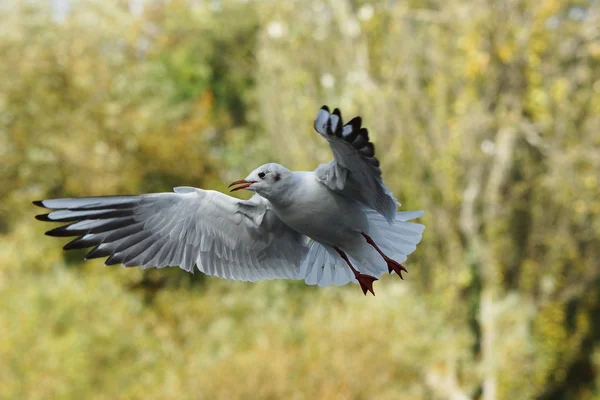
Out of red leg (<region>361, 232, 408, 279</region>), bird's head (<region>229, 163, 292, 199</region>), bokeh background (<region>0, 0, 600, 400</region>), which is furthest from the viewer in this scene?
bokeh background (<region>0, 0, 600, 400</region>)

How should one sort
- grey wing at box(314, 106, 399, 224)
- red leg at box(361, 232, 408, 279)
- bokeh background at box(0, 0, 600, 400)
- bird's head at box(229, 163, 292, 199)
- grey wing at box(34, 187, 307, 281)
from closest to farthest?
grey wing at box(314, 106, 399, 224), bird's head at box(229, 163, 292, 199), red leg at box(361, 232, 408, 279), grey wing at box(34, 187, 307, 281), bokeh background at box(0, 0, 600, 400)

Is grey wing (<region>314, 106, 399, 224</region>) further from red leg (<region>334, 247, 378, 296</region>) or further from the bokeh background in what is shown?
the bokeh background

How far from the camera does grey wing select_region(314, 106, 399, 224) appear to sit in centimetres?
143

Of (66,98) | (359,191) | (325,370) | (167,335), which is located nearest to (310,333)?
(325,370)

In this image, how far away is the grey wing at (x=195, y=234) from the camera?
1999 millimetres

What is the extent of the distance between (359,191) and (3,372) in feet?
16.7

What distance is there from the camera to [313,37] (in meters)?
8.11

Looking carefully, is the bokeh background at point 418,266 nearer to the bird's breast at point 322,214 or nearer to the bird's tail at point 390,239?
the bird's tail at point 390,239

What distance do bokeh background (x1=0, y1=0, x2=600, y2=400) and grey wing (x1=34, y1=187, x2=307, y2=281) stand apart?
3.24 m

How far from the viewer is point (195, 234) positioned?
2.16 meters

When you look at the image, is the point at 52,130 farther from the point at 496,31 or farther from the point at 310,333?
the point at 496,31

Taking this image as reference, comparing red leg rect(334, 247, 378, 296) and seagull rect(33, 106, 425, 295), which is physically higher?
seagull rect(33, 106, 425, 295)

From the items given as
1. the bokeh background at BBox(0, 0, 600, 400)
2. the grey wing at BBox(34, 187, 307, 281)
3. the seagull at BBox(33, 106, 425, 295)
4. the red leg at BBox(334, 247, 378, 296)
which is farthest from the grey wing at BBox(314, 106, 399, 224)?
the bokeh background at BBox(0, 0, 600, 400)

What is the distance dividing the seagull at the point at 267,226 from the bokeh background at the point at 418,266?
128 inches
